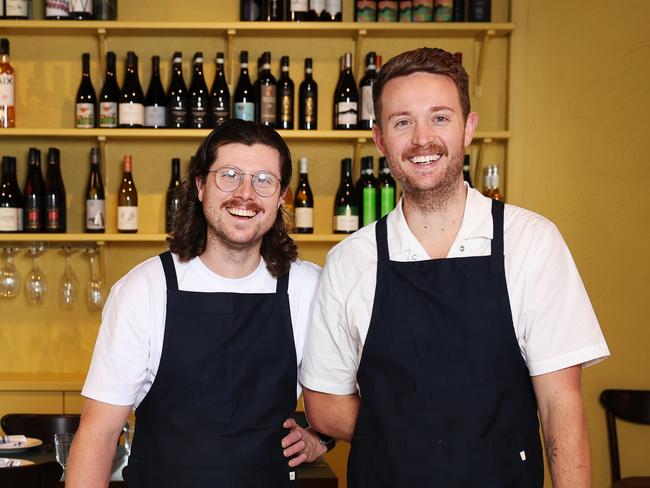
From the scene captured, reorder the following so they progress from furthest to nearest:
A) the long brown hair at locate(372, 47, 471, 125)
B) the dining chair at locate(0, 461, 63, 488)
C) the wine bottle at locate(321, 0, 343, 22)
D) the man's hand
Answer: the wine bottle at locate(321, 0, 343, 22), the dining chair at locate(0, 461, 63, 488), the man's hand, the long brown hair at locate(372, 47, 471, 125)

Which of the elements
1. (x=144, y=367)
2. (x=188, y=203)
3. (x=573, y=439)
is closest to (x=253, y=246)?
(x=188, y=203)

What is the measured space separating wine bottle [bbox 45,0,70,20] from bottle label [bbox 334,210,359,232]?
1240 mm

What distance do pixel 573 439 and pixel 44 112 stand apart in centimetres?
264

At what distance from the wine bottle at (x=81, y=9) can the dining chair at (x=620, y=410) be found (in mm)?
2349

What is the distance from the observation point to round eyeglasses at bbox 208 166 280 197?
1.64m

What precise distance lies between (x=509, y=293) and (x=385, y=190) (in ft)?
6.07

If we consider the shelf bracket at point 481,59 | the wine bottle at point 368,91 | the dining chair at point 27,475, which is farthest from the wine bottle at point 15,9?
the dining chair at point 27,475

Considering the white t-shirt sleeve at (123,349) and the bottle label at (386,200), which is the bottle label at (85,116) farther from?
the white t-shirt sleeve at (123,349)

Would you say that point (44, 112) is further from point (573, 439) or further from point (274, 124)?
point (573, 439)

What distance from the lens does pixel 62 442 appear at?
2221 mm

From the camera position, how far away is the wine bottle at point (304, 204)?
10.9 feet

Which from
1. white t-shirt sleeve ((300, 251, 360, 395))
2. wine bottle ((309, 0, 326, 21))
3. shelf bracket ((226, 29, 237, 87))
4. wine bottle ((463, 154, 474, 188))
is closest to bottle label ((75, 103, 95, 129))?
shelf bracket ((226, 29, 237, 87))

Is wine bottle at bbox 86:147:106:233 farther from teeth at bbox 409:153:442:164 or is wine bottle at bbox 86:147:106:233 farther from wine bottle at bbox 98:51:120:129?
teeth at bbox 409:153:442:164

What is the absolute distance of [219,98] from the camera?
337cm
